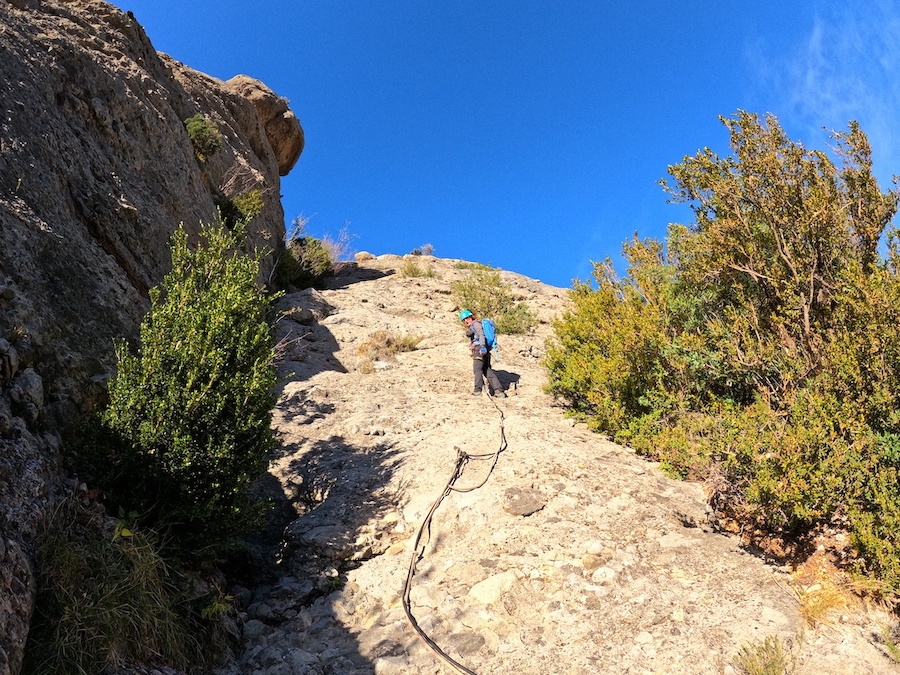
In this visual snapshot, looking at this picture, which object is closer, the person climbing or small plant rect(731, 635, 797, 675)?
small plant rect(731, 635, 797, 675)

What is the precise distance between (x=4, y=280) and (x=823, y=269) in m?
9.28

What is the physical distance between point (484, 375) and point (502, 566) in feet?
19.8

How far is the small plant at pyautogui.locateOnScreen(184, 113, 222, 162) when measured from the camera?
14812 mm

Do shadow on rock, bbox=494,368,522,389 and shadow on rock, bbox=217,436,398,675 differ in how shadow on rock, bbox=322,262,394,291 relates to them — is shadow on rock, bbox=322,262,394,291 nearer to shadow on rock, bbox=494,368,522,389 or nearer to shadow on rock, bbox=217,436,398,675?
shadow on rock, bbox=494,368,522,389

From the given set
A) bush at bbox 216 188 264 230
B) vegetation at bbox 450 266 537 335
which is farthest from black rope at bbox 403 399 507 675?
bush at bbox 216 188 264 230

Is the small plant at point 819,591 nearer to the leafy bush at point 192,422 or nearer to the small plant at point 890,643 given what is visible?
the small plant at point 890,643

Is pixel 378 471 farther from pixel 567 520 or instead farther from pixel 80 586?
pixel 80 586

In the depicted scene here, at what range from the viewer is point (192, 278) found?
5918 millimetres

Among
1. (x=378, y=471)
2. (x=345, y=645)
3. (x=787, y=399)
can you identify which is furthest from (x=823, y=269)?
(x=345, y=645)

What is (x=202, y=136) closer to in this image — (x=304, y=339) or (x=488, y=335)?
(x=304, y=339)

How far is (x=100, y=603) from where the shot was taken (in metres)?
3.84

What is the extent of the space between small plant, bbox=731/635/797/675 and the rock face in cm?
484

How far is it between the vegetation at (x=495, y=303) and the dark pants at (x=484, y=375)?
4.92 m

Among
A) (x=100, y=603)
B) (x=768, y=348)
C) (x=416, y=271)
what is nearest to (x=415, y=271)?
(x=416, y=271)
